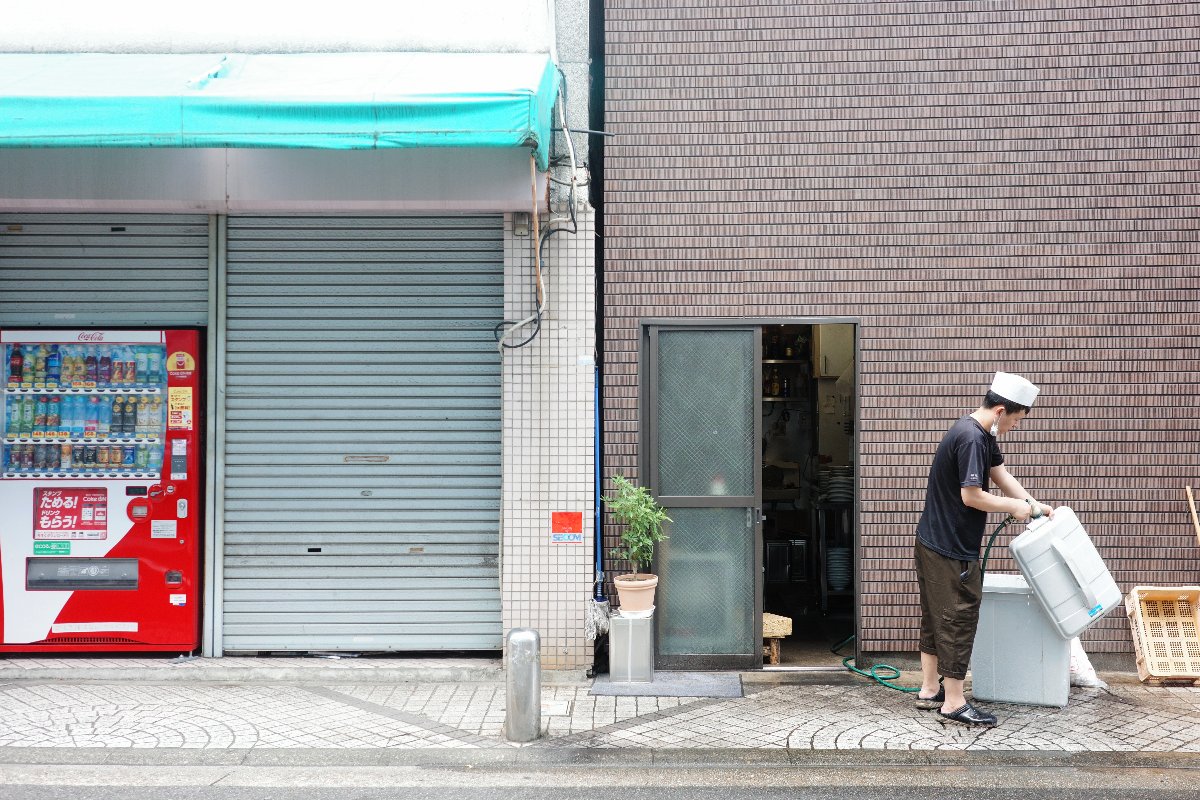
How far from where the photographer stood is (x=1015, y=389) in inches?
245

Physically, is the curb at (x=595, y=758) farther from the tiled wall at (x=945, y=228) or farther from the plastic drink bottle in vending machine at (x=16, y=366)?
the plastic drink bottle in vending machine at (x=16, y=366)

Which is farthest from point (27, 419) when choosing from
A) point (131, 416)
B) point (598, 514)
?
point (598, 514)

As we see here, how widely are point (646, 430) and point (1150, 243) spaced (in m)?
4.06

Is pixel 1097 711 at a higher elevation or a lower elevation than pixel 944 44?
lower

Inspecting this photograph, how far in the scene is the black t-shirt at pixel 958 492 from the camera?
6.21m

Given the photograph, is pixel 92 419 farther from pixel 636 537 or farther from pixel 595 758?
pixel 595 758

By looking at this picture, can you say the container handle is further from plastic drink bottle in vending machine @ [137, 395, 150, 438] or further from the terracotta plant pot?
plastic drink bottle in vending machine @ [137, 395, 150, 438]

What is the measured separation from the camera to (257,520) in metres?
7.71

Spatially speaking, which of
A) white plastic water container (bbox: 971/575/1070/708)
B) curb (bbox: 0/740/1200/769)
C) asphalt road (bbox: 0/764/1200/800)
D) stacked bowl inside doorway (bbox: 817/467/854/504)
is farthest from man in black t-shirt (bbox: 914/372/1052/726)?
stacked bowl inside doorway (bbox: 817/467/854/504)

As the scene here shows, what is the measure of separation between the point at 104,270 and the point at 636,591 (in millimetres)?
4783

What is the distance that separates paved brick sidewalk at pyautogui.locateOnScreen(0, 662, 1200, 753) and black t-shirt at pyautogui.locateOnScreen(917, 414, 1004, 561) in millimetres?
1124

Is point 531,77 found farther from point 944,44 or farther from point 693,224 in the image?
point 944,44

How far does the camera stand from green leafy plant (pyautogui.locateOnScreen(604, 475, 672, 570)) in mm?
6957

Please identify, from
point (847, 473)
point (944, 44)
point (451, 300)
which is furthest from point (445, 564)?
point (944, 44)
